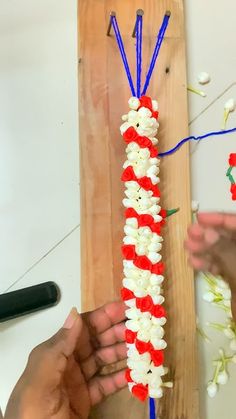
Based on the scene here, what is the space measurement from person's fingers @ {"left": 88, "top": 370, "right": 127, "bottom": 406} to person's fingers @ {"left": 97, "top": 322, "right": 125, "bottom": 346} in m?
0.05

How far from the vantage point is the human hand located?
2.41ft

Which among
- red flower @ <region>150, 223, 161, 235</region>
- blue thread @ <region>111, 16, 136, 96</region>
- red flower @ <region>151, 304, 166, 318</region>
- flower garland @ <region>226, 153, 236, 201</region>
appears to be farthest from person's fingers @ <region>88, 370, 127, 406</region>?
blue thread @ <region>111, 16, 136, 96</region>

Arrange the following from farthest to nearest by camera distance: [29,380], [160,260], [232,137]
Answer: [232,137], [160,260], [29,380]

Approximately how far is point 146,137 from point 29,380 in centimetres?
39

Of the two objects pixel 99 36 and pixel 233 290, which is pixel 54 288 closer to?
pixel 233 290

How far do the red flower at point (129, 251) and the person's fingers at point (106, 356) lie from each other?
0.14 m

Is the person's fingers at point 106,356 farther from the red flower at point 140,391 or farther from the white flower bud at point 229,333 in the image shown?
the white flower bud at point 229,333

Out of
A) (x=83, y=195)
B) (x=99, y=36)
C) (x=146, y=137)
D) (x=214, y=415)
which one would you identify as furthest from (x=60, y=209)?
(x=214, y=415)

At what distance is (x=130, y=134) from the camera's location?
0.88 meters

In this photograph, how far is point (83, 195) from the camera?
92 cm

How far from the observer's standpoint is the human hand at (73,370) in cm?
73

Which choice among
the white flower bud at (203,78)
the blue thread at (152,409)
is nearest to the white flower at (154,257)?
the blue thread at (152,409)

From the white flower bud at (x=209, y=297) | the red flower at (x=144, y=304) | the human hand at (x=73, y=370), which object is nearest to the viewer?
the human hand at (x=73, y=370)

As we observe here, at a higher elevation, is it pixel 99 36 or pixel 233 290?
pixel 99 36
